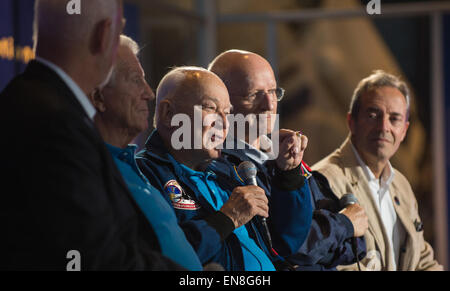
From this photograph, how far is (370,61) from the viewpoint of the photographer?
6285mm

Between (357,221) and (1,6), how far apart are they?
266cm

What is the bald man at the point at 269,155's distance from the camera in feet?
5.83

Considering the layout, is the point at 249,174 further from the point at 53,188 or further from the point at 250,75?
the point at 53,188

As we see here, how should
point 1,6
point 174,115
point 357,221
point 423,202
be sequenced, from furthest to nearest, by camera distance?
point 423,202
point 1,6
point 357,221
point 174,115

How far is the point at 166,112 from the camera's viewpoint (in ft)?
5.38

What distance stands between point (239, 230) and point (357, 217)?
637 millimetres

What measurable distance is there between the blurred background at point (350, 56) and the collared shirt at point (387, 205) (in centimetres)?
346

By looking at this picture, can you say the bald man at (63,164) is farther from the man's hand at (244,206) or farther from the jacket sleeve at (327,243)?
the jacket sleeve at (327,243)

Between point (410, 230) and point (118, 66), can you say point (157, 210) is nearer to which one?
point (118, 66)

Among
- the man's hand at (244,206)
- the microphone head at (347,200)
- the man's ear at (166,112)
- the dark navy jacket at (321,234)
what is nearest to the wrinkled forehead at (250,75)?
the dark navy jacket at (321,234)

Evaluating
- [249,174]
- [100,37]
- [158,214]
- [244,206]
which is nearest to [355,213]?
[249,174]

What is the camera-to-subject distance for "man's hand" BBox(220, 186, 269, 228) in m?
1.53

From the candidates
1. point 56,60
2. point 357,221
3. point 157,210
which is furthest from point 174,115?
point 357,221

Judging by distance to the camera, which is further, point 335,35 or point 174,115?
point 335,35
